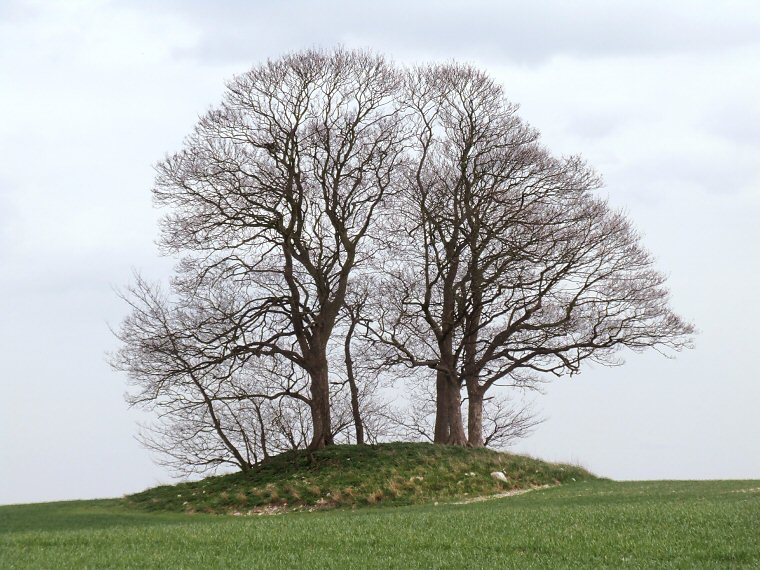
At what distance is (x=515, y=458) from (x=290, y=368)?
9.44 meters

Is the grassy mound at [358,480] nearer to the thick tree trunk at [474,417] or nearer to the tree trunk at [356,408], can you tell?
the thick tree trunk at [474,417]

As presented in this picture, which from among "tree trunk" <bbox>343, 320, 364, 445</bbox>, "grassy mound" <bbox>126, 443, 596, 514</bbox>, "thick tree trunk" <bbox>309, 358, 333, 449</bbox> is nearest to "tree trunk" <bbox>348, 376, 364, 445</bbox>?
"tree trunk" <bbox>343, 320, 364, 445</bbox>

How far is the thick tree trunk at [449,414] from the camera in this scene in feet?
113

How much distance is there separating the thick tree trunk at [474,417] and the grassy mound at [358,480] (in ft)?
6.48

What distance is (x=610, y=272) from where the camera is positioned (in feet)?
115

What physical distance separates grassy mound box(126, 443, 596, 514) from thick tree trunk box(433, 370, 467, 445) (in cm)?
176

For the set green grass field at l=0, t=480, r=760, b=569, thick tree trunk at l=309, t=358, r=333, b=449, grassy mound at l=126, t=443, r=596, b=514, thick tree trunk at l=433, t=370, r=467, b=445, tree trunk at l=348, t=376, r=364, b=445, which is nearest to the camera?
green grass field at l=0, t=480, r=760, b=569

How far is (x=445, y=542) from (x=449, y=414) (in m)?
19.3

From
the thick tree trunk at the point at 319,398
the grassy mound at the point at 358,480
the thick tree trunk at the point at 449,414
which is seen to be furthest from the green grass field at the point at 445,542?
the thick tree trunk at the point at 449,414

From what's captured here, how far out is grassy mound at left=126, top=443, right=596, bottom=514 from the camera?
27.9 meters

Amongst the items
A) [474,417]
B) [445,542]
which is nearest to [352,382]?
[474,417]

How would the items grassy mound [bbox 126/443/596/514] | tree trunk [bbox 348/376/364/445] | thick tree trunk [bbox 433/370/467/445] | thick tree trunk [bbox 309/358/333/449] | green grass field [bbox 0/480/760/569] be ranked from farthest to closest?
1. tree trunk [bbox 348/376/364/445]
2. thick tree trunk [bbox 433/370/467/445]
3. thick tree trunk [bbox 309/358/333/449]
4. grassy mound [bbox 126/443/596/514]
5. green grass field [bbox 0/480/760/569]

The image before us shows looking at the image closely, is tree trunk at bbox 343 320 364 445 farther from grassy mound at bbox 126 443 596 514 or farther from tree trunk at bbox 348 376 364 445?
grassy mound at bbox 126 443 596 514

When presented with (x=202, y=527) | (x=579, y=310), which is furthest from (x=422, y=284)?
(x=202, y=527)
